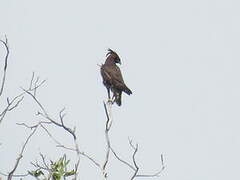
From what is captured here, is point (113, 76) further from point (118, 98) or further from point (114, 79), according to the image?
point (118, 98)

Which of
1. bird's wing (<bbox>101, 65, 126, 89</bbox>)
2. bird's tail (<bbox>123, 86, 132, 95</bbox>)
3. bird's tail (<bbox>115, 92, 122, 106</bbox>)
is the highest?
bird's wing (<bbox>101, 65, 126, 89</bbox>)

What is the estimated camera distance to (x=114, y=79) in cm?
1084

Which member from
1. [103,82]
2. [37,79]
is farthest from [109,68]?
[37,79]

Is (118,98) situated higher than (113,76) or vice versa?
(113,76)

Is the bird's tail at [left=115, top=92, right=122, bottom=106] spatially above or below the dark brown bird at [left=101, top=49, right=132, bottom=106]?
below

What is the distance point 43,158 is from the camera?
571 cm

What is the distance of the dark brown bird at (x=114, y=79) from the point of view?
10634mm

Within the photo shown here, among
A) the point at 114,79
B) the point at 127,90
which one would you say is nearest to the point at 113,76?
the point at 114,79

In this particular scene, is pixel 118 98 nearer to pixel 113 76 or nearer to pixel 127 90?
pixel 127 90

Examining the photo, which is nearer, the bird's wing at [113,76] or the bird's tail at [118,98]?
the bird's tail at [118,98]

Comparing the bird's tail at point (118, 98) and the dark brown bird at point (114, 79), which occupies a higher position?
the dark brown bird at point (114, 79)

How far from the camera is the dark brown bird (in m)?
10.6

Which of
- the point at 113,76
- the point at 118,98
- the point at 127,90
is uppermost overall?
the point at 113,76

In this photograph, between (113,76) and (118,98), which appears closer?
(118,98)
